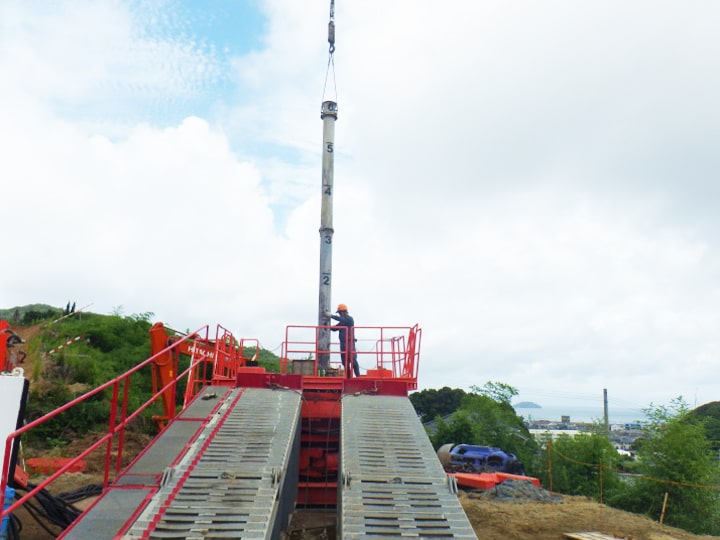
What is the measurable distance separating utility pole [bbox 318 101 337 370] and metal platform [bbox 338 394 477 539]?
5.94m

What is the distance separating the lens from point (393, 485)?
626 cm

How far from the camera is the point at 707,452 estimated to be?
21.1 m

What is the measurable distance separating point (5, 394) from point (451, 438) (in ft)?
84.7

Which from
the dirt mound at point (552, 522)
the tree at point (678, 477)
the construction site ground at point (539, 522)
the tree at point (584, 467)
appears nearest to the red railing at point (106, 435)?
the construction site ground at point (539, 522)

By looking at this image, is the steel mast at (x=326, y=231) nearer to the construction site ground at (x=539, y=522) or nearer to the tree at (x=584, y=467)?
the construction site ground at (x=539, y=522)

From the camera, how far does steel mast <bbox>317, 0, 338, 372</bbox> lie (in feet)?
48.0

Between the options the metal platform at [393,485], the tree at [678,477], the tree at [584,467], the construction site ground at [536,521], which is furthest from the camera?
the tree at [584,467]

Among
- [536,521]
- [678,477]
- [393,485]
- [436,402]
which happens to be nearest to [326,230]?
[536,521]

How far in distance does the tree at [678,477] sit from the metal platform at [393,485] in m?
13.9

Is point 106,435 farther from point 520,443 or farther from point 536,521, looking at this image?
point 520,443

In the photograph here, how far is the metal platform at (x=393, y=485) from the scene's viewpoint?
5398 mm

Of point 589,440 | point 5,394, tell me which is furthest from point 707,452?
point 5,394

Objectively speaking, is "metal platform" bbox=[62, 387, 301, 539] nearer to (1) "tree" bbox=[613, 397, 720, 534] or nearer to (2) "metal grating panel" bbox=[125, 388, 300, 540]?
(2) "metal grating panel" bbox=[125, 388, 300, 540]

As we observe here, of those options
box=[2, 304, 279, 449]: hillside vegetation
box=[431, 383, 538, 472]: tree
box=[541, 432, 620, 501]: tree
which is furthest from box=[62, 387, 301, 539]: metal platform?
box=[431, 383, 538, 472]: tree
